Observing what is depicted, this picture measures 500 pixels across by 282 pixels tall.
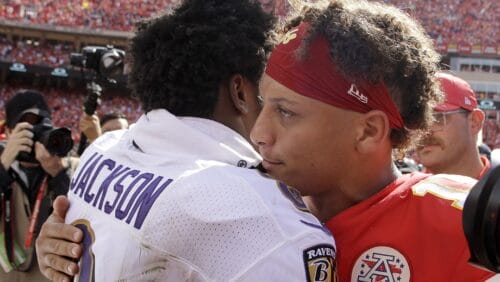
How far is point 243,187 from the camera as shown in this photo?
1.14 m

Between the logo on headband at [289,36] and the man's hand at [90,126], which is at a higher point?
the logo on headband at [289,36]

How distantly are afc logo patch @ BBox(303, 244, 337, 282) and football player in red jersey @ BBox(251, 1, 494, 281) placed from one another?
0.23 metres

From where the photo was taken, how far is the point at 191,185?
1.15m

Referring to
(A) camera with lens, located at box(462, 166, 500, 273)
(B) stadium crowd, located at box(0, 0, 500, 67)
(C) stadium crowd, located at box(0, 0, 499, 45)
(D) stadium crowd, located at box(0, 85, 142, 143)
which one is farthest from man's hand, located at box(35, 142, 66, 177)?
(B) stadium crowd, located at box(0, 0, 500, 67)

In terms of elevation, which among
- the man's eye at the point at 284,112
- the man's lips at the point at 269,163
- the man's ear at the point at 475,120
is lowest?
the man's ear at the point at 475,120

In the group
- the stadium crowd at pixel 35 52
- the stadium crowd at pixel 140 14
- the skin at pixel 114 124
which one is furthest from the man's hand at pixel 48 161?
the stadium crowd at pixel 35 52

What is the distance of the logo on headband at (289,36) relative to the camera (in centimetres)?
142

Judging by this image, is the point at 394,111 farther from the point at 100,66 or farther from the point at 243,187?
the point at 100,66

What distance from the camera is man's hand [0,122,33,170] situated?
128 inches

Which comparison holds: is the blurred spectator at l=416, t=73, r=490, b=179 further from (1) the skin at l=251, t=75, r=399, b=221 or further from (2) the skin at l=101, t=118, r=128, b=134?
(2) the skin at l=101, t=118, r=128, b=134

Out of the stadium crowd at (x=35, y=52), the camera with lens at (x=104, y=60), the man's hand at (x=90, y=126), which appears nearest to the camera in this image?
the camera with lens at (x=104, y=60)

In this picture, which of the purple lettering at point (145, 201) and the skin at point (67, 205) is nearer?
the purple lettering at point (145, 201)

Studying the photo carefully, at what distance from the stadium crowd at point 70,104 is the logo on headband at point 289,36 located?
26.4 m

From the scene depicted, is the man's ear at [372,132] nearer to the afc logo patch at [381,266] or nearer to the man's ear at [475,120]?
the afc logo patch at [381,266]
